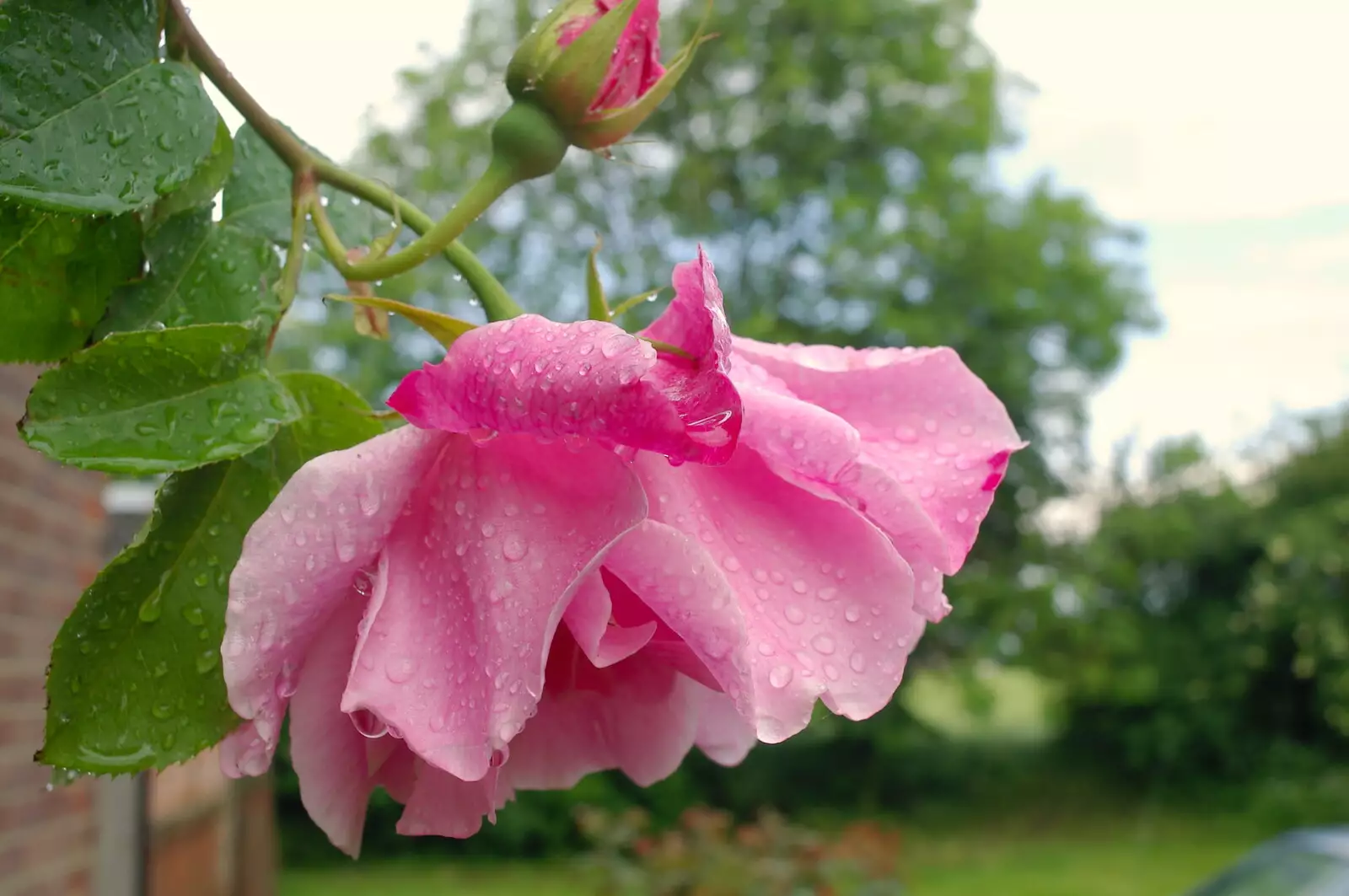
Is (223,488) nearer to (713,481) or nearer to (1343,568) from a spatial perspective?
(713,481)

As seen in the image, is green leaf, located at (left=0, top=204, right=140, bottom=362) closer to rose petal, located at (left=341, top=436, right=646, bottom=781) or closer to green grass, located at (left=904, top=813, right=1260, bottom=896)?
rose petal, located at (left=341, top=436, right=646, bottom=781)

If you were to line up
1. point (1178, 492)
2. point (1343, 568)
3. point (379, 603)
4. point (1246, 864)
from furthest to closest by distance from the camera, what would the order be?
point (1178, 492)
point (1343, 568)
point (1246, 864)
point (379, 603)

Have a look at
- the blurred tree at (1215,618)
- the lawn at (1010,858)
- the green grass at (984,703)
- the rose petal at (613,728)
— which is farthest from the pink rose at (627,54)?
the blurred tree at (1215,618)

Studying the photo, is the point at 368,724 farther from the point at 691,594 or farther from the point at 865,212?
the point at 865,212

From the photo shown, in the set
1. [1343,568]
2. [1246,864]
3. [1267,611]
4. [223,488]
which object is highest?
[223,488]

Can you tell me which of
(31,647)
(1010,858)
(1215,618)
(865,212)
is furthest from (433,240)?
(1215,618)

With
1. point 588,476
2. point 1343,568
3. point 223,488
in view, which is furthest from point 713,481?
point 1343,568
